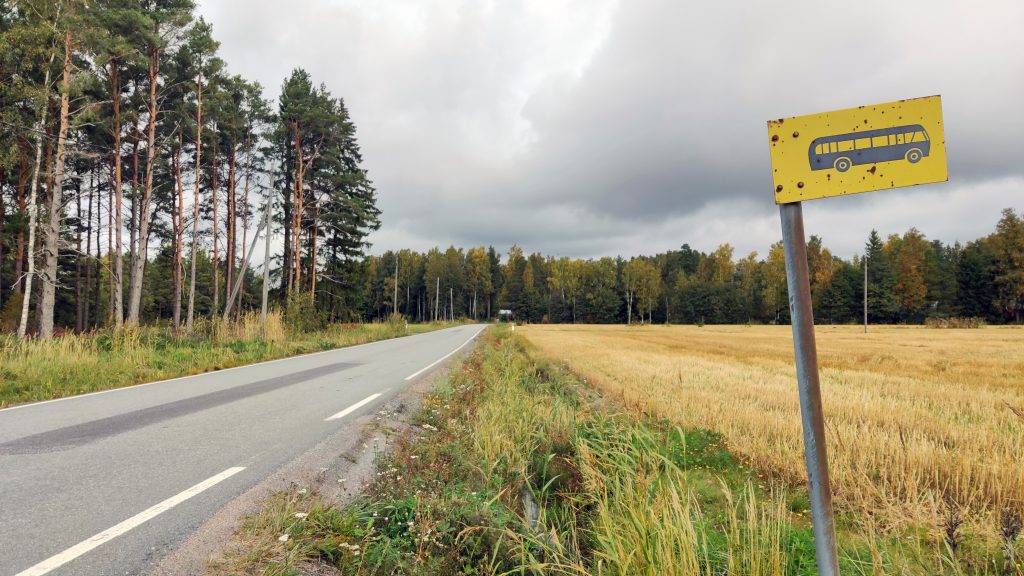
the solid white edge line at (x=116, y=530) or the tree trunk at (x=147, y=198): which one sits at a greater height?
the tree trunk at (x=147, y=198)

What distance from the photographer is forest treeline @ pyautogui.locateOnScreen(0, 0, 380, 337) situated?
1503 centimetres

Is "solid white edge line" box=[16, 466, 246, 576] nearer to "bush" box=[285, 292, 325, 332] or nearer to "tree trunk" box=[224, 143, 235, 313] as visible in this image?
"bush" box=[285, 292, 325, 332]

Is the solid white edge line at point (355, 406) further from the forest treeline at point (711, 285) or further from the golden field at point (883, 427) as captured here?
the forest treeline at point (711, 285)

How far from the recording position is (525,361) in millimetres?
13766

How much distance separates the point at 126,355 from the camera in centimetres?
1130

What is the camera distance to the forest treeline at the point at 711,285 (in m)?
65.2

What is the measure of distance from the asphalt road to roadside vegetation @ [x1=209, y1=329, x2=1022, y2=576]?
685mm

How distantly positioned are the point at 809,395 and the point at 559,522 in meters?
2.14

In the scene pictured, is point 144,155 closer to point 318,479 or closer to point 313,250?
point 313,250

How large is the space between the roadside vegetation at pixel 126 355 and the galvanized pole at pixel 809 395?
10897mm

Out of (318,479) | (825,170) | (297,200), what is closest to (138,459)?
(318,479)

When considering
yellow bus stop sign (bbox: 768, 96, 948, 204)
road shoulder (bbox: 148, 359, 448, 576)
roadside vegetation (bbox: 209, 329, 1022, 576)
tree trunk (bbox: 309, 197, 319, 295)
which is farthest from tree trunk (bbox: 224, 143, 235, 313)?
yellow bus stop sign (bbox: 768, 96, 948, 204)

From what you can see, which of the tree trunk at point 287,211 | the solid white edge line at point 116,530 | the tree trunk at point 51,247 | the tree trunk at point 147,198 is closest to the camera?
the solid white edge line at point 116,530

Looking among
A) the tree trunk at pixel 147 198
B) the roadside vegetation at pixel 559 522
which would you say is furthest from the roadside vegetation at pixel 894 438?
the tree trunk at pixel 147 198
